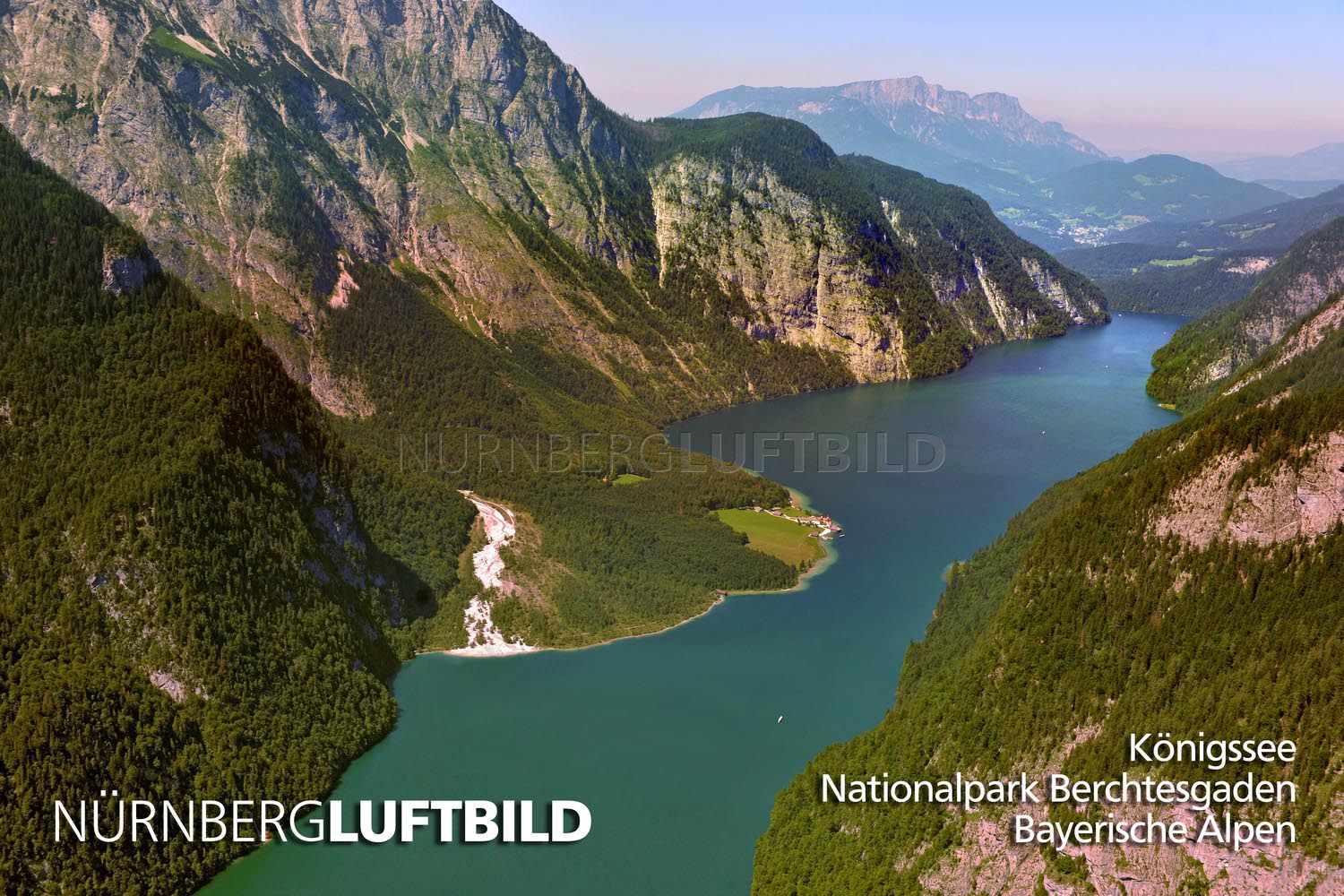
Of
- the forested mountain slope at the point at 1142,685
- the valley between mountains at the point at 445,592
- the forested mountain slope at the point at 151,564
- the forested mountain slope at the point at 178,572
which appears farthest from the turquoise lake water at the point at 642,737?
the forested mountain slope at the point at 1142,685

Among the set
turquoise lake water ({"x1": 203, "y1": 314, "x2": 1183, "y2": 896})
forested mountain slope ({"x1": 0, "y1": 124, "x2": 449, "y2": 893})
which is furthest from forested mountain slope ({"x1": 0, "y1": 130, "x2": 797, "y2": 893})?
turquoise lake water ({"x1": 203, "y1": 314, "x2": 1183, "y2": 896})

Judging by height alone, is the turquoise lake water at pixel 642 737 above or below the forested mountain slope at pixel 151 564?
below

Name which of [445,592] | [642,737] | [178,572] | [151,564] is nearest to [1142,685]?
[642,737]

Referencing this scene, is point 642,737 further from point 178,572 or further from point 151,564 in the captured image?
point 151,564

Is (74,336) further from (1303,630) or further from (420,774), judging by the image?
(1303,630)

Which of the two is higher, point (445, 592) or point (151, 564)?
point (151, 564)

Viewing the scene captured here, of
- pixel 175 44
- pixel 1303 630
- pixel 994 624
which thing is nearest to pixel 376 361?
pixel 175 44

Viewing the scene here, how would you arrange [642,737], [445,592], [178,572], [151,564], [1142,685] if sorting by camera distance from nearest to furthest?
1. [1142,685]
2. [151,564]
3. [178,572]
4. [642,737]
5. [445,592]

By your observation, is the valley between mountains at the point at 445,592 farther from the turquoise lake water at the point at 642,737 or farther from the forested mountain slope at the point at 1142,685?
the turquoise lake water at the point at 642,737

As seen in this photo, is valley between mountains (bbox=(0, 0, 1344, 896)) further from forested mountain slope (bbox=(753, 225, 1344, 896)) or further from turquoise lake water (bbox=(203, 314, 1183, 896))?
turquoise lake water (bbox=(203, 314, 1183, 896))
